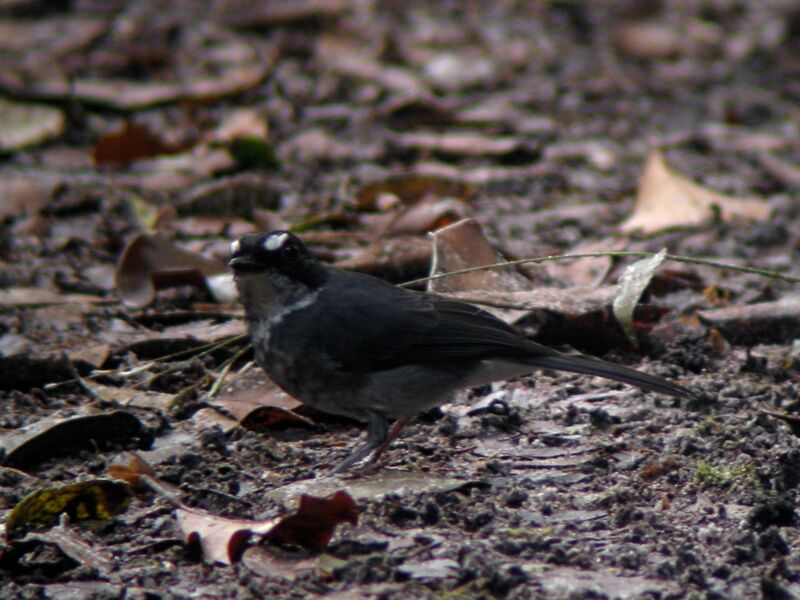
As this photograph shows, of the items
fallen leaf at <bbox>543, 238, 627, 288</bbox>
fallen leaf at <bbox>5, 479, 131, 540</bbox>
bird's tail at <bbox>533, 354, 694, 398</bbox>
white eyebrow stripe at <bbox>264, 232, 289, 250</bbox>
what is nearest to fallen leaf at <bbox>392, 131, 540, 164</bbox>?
fallen leaf at <bbox>543, 238, 627, 288</bbox>

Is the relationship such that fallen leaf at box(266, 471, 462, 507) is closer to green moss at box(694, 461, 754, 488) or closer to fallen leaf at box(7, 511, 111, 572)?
fallen leaf at box(7, 511, 111, 572)

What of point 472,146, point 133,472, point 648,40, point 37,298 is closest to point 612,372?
point 133,472

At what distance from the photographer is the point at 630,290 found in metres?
4.58

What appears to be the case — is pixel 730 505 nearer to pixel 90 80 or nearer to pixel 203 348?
pixel 203 348

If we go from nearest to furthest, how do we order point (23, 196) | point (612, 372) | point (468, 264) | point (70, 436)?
point (70, 436) < point (612, 372) < point (468, 264) < point (23, 196)

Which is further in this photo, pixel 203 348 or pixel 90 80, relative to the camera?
pixel 90 80

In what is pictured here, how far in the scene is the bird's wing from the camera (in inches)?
183

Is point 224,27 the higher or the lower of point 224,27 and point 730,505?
the higher

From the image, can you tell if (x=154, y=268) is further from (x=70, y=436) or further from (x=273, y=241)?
(x=70, y=436)

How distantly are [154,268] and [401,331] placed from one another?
1720 millimetres

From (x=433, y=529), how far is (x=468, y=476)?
1.58 ft

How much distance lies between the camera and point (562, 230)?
23.6ft

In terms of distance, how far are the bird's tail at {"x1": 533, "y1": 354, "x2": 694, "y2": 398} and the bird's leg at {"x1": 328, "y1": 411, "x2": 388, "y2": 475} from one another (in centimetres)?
62

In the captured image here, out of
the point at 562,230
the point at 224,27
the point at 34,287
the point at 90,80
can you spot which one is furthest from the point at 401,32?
the point at 34,287
